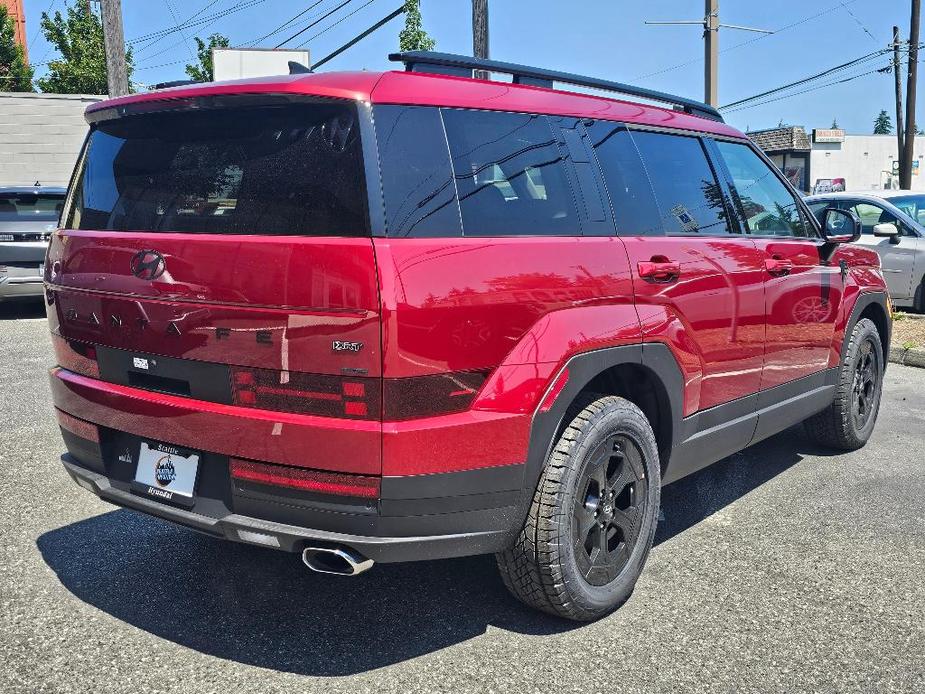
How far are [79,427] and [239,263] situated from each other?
108 centimetres

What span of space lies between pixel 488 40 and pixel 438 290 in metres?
12.4

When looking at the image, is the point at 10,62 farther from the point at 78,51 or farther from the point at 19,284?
the point at 19,284

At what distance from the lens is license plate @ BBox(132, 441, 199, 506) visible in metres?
2.87

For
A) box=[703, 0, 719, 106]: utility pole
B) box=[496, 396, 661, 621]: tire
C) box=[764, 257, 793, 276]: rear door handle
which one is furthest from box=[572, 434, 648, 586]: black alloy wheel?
box=[703, 0, 719, 106]: utility pole

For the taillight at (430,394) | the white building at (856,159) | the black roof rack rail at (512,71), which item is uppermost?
the white building at (856,159)

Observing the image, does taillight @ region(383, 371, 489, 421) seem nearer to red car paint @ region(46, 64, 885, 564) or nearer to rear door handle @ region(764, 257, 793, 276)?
red car paint @ region(46, 64, 885, 564)

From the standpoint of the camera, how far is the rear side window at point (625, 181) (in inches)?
135

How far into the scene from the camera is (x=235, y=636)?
3076 millimetres

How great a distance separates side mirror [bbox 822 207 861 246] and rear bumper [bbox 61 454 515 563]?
2935mm

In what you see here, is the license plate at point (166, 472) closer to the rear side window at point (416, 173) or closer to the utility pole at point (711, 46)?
the rear side window at point (416, 173)

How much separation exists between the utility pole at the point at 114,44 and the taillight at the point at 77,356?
15.5 m

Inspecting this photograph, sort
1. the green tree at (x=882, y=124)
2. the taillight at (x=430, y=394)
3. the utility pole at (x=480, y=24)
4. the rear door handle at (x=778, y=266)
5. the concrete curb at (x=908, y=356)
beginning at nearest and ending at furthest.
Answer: the taillight at (x=430, y=394) → the rear door handle at (x=778, y=266) → the concrete curb at (x=908, y=356) → the utility pole at (x=480, y=24) → the green tree at (x=882, y=124)

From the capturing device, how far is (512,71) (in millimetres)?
3225

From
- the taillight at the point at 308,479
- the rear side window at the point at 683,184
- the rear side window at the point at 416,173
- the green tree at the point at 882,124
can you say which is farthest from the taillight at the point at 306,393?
the green tree at the point at 882,124
